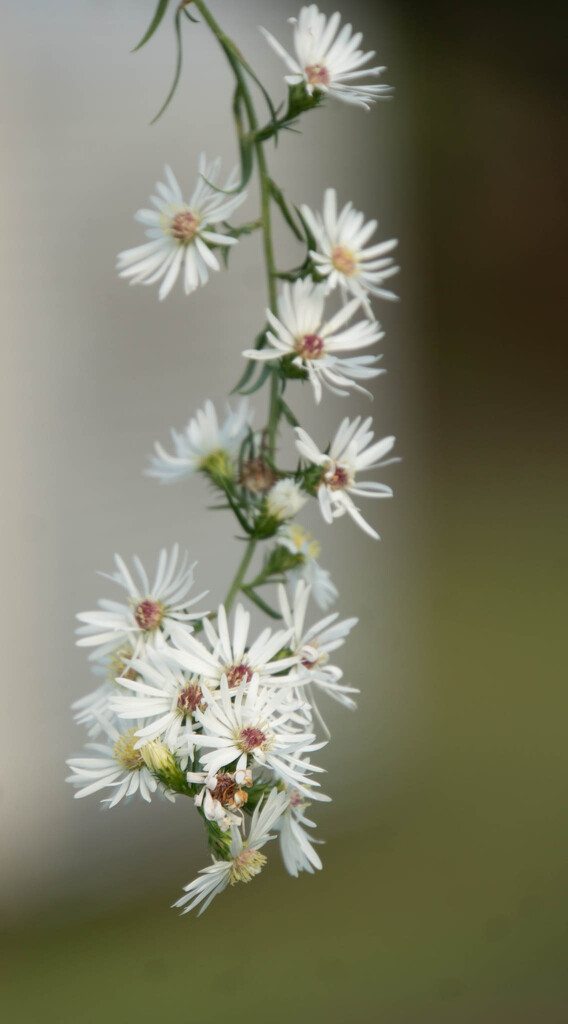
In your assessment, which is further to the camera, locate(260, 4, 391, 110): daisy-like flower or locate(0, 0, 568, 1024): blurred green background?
locate(0, 0, 568, 1024): blurred green background

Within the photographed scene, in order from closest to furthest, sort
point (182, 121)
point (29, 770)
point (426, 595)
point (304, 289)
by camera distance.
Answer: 1. point (304, 289)
2. point (29, 770)
3. point (182, 121)
4. point (426, 595)

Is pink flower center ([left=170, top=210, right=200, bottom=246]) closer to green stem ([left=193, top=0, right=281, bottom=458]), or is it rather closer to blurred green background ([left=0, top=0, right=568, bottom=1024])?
green stem ([left=193, top=0, right=281, bottom=458])

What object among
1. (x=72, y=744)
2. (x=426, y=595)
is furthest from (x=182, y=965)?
(x=426, y=595)

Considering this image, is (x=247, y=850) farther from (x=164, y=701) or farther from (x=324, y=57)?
(x=324, y=57)

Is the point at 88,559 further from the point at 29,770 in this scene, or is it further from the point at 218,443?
the point at 218,443

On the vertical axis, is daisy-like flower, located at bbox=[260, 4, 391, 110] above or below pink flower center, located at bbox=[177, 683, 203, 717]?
above

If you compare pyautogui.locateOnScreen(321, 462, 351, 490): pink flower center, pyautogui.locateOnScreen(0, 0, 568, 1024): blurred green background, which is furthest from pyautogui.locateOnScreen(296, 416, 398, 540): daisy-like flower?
pyautogui.locateOnScreen(0, 0, 568, 1024): blurred green background

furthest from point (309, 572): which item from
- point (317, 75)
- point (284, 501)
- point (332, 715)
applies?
point (332, 715)
